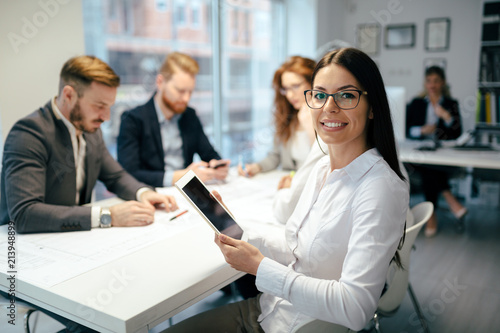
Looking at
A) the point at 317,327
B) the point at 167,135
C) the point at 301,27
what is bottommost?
the point at 317,327

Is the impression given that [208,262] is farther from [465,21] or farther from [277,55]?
[465,21]

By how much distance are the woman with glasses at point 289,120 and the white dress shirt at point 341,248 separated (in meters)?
1.30

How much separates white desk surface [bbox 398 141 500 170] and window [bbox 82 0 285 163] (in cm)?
120

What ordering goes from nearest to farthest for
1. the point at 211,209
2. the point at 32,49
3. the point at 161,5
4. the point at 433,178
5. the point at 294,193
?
the point at 211,209 < the point at 294,193 < the point at 32,49 < the point at 161,5 < the point at 433,178

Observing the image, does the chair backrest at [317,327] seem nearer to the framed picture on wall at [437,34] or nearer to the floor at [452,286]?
the floor at [452,286]

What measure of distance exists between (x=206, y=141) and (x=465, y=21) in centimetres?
378

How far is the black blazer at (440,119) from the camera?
4.63 meters

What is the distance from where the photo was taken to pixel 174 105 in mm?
2799

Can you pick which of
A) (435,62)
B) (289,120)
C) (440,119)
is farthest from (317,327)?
(435,62)

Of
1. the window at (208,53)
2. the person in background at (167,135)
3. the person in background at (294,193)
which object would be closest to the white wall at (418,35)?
the window at (208,53)

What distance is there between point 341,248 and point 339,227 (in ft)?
0.19

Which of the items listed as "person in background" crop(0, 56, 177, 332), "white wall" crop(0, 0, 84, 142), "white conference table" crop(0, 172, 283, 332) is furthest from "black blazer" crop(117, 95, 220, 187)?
"white conference table" crop(0, 172, 283, 332)

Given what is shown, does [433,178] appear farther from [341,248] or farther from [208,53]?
[341,248]

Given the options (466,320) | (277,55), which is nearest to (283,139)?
(466,320)
